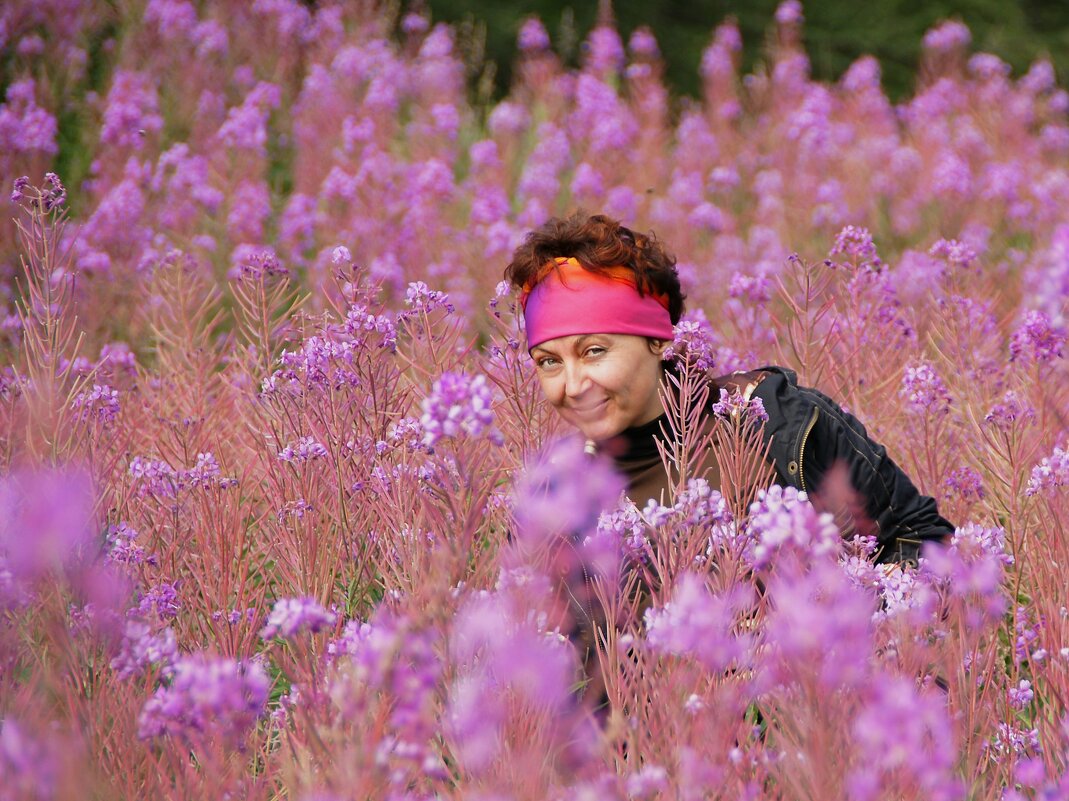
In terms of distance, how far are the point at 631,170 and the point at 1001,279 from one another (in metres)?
2.34

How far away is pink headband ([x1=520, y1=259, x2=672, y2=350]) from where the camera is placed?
2.53 metres

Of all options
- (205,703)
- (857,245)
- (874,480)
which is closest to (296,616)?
(205,703)

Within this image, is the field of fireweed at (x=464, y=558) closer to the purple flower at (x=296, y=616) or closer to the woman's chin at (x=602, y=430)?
the purple flower at (x=296, y=616)

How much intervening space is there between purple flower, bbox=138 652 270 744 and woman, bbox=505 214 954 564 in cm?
134

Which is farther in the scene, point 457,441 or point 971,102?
point 971,102

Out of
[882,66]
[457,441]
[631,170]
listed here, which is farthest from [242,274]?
[882,66]

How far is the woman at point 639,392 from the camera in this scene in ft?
8.22

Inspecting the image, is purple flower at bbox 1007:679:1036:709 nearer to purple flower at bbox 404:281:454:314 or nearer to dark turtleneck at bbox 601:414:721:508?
dark turtleneck at bbox 601:414:721:508

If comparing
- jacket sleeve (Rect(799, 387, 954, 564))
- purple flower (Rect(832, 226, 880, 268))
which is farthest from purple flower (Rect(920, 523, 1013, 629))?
purple flower (Rect(832, 226, 880, 268))

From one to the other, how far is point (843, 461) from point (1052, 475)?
47cm

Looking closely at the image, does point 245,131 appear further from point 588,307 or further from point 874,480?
point 874,480

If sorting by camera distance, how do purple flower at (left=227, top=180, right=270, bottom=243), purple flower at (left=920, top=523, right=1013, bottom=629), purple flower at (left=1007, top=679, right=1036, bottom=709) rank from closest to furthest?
purple flower at (left=920, top=523, right=1013, bottom=629) → purple flower at (left=1007, top=679, right=1036, bottom=709) → purple flower at (left=227, top=180, right=270, bottom=243)

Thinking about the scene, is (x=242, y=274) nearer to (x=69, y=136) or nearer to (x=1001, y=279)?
(x=1001, y=279)

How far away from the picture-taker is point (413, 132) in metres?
7.02
